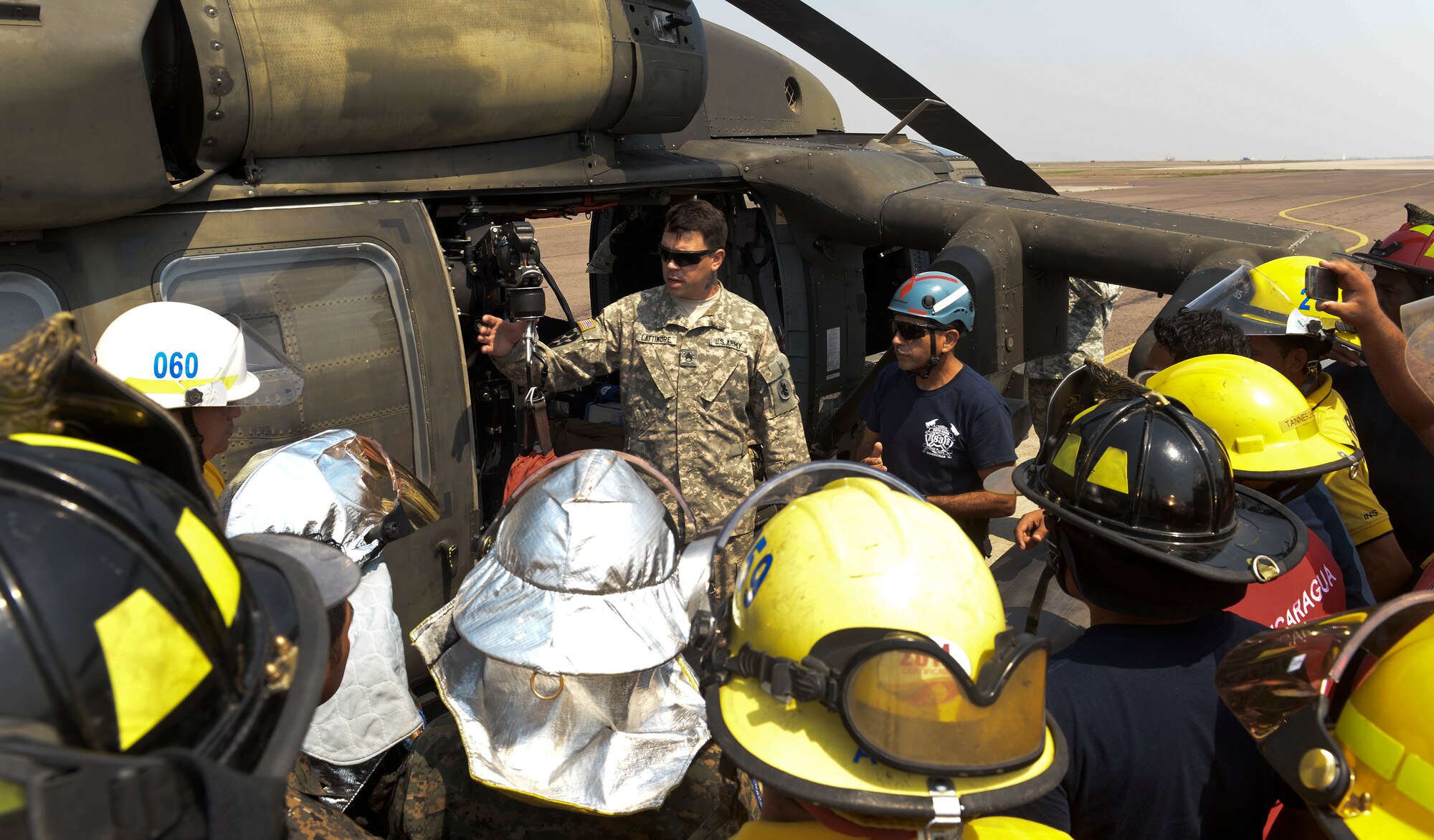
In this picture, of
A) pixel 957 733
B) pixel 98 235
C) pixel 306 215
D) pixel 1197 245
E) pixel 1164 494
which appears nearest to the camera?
pixel 957 733

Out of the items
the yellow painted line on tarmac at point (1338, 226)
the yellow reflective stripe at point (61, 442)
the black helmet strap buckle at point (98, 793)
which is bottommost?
the yellow painted line on tarmac at point (1338, 226)

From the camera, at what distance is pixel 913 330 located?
12.4ft

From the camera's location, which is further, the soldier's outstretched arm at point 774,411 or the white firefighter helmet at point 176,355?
the soldier's outstretched arm at point 774,411

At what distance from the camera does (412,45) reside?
148 inches

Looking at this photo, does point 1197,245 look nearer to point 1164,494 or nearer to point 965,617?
point 1164,494

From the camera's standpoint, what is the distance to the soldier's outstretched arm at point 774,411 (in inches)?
167

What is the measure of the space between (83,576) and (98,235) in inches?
109

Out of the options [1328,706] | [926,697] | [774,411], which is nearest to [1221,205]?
[774,411]

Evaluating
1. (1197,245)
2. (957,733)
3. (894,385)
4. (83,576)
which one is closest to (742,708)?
(957,733)

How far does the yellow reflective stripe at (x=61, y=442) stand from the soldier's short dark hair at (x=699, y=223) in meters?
3.07

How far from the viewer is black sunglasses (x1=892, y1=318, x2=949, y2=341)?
148 inches

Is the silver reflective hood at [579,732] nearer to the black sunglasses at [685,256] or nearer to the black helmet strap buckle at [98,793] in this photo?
the black helmet strap buckle at [98,793]

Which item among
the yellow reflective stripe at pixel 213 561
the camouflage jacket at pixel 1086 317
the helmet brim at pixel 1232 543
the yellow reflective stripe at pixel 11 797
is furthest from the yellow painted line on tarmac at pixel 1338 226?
the yellow reflective stripe at pixel 11 797

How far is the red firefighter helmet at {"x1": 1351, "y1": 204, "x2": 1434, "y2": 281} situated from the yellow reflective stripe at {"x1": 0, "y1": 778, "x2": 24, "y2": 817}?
12.6 feet
